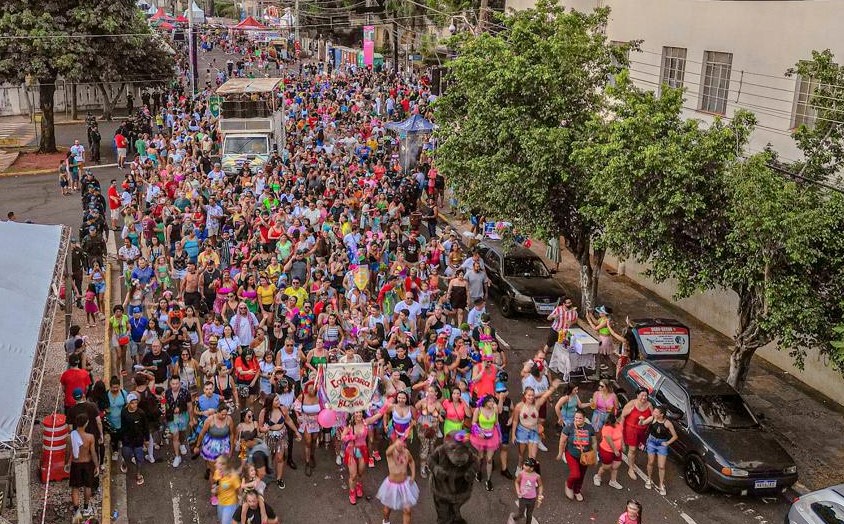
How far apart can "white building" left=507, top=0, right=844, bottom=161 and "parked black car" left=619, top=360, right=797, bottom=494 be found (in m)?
6.32

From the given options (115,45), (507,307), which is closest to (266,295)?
(507,307)

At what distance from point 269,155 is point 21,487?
22.4 metres

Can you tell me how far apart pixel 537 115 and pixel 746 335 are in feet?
20.7

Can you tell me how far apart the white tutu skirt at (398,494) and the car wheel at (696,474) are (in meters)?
4.47

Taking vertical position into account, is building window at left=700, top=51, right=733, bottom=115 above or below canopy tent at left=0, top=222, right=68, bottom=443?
above

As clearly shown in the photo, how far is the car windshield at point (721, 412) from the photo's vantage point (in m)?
12.6

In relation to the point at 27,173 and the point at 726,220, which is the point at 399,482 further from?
the point at 27,173

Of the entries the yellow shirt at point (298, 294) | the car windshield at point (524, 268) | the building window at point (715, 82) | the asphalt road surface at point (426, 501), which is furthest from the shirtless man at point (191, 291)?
the building window at point (715, 82)

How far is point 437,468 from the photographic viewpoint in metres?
9.92

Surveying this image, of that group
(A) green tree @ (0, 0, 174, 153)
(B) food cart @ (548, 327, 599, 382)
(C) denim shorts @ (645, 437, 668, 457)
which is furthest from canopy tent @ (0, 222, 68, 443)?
(A) green tree @ (0, 0, 174, 153)

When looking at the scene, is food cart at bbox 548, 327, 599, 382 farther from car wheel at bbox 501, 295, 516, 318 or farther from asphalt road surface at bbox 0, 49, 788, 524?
car wheel at bbox 501, 295, 516, 318

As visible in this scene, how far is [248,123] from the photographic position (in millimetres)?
31188

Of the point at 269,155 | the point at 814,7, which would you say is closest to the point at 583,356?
the point at 814,7

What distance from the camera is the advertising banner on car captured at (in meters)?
15.7
